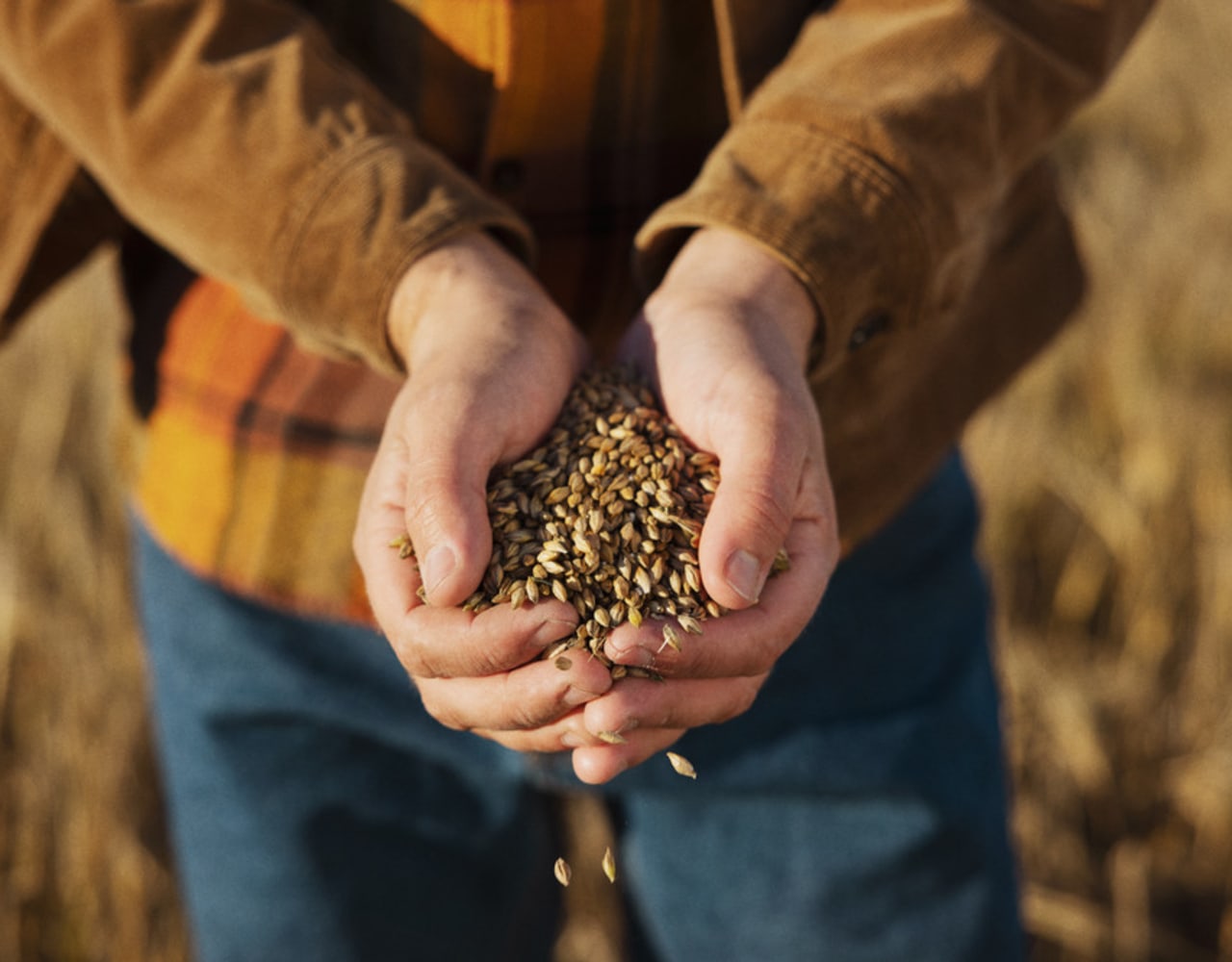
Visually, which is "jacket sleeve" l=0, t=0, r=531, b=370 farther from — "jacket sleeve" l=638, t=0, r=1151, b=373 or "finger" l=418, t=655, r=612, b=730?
"finger" l=418, t=655, r=612, b=730

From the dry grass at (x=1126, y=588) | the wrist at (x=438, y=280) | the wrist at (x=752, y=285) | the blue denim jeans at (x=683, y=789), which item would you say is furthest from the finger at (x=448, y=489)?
the dry grass at (x=1126, y=588)

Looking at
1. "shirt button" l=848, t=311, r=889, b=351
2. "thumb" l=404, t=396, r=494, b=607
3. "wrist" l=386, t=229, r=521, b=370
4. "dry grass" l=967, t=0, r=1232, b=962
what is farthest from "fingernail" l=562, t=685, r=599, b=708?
"dry grass" l=967, t=0, r=1232, b=962

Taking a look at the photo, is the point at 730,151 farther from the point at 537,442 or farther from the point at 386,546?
the point at 386,546

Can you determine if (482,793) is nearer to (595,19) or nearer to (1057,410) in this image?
(595,19)

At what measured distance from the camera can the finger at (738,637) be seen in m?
1.07

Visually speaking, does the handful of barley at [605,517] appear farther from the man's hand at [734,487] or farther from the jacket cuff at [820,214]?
the jacket cuff at [820,214]

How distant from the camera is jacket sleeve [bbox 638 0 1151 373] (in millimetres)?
1237

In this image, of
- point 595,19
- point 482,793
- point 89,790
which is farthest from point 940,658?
point 89,790

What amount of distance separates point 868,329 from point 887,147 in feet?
0.64

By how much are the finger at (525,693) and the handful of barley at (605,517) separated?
75 mm

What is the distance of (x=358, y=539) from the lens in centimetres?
119

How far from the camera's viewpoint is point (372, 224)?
126cm

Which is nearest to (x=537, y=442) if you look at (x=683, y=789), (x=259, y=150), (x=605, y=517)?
(x=605, y=517)

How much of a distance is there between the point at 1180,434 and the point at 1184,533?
0.28 metres
